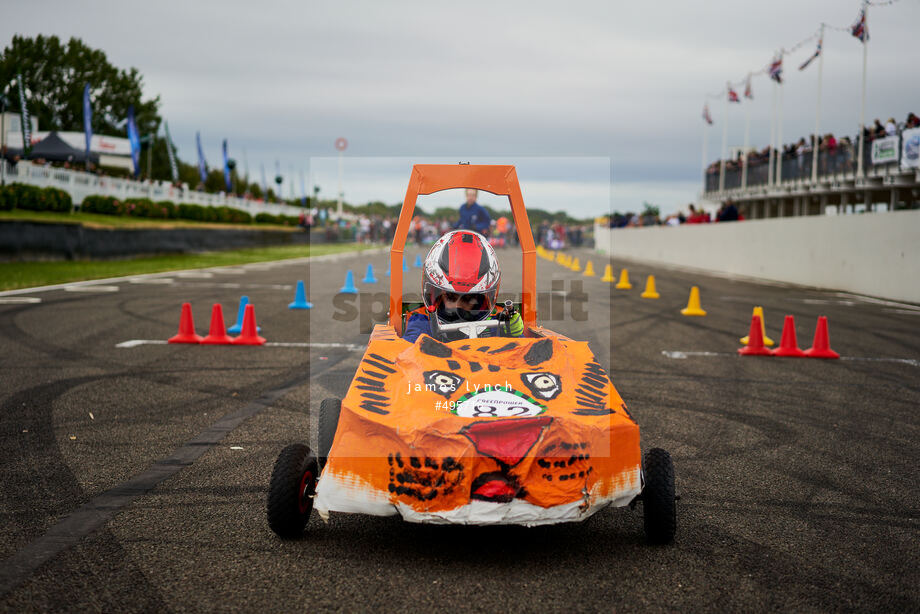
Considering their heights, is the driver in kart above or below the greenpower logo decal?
above

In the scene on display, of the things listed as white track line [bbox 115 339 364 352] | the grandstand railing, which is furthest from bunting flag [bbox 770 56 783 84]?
white track line [bbox 115 339 364 352]

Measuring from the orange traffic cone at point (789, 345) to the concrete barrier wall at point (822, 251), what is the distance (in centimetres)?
958

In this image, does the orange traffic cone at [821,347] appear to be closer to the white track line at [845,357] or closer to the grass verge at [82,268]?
the white track line at [845,357]

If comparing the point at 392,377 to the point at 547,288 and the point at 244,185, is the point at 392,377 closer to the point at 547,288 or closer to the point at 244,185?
the point at 547,288

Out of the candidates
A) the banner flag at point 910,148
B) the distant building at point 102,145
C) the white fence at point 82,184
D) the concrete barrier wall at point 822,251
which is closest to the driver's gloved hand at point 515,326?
the concrete barrier wall at point 822,251

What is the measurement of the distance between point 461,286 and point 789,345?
6864 mm

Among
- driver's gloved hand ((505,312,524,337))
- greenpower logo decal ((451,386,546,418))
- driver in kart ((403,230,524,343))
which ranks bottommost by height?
greenpower logo decal ((451,386,546,418))

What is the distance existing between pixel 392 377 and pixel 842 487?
2834mm

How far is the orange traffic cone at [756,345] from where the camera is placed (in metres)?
10.7

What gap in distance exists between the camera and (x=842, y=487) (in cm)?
506

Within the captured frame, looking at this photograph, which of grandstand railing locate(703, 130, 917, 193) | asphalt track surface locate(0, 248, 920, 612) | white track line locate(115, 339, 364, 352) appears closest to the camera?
asphalt track surface locate(0, 248, 920, 612)

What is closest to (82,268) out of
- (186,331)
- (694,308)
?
(186,331)

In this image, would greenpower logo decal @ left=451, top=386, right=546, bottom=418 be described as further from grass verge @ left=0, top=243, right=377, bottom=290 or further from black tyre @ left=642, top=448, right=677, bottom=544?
grass verge @ left=0, top=243, right=377, bottom=290

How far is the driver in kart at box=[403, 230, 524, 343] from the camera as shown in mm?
5191
